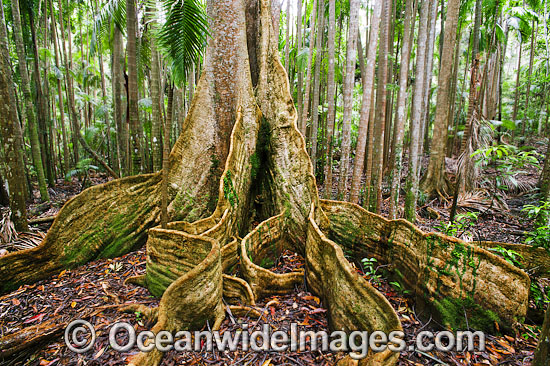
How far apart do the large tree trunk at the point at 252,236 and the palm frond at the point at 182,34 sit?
1184 mm

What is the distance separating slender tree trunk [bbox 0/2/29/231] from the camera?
3.59 metres

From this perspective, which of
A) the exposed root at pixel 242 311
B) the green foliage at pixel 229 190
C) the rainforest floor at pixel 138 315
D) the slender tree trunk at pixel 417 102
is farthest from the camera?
the slender tree trunk at pixel 417 102

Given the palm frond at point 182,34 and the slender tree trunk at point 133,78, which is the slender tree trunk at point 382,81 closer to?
the palm frond at point 182,34

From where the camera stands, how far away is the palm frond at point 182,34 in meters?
2.79

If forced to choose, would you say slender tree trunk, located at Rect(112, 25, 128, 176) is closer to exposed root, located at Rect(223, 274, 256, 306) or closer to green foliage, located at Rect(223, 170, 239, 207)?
green foliage, located at Rect(223, 170, 239, 207)

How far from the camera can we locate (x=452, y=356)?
7.74ft

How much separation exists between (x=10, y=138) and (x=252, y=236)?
3.62m

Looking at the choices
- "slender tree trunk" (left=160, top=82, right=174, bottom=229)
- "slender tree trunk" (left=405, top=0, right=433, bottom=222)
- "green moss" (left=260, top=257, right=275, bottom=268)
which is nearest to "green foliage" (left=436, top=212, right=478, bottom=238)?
"slender tree trunk" (left=405, top=0, right=433, bottom=222)

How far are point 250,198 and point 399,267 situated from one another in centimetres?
247

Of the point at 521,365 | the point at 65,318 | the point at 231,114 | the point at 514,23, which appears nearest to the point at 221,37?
the point at 231,114

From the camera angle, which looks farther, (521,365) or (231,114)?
(231,114)

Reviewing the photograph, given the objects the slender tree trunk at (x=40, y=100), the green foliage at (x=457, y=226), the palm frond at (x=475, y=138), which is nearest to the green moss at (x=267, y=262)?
the green foliage at (x=457, y=226)

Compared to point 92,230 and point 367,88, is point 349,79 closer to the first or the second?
point 367,88

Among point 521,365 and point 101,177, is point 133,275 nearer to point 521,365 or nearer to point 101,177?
point 521,365
